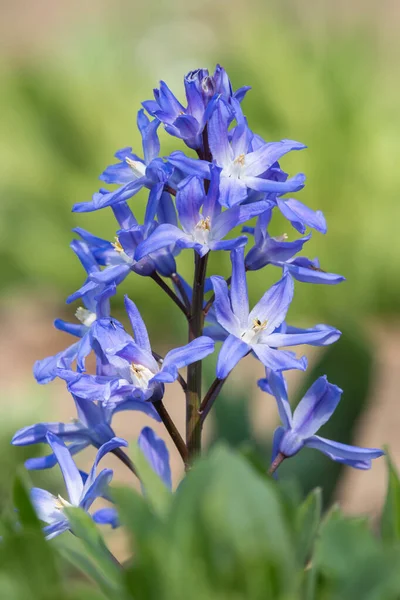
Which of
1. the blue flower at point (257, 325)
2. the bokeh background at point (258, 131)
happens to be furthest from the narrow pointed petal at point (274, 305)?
the bokeh background at point (258, 131)

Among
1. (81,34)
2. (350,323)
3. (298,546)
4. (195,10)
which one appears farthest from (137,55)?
(298,546)

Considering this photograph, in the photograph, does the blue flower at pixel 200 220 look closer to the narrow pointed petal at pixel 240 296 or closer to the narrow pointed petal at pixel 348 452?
the narrow pointed petal at pixel 240 296

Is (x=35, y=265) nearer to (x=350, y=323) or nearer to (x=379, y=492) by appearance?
(x=379, y=492)

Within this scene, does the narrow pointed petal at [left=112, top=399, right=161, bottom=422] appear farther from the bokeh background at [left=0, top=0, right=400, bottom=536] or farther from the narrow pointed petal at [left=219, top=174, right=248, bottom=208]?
the bokeh background at [left=0, top=0, right=400, bottom=536]

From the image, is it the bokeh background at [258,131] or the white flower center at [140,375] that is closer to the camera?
the white flower center at [140,375]

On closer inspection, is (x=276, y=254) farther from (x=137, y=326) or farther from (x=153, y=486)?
(x=153, y=486)

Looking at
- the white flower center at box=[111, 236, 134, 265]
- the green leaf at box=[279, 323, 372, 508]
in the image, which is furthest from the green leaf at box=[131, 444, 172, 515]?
the green leaf at box=[279, 323, 372, 508]
